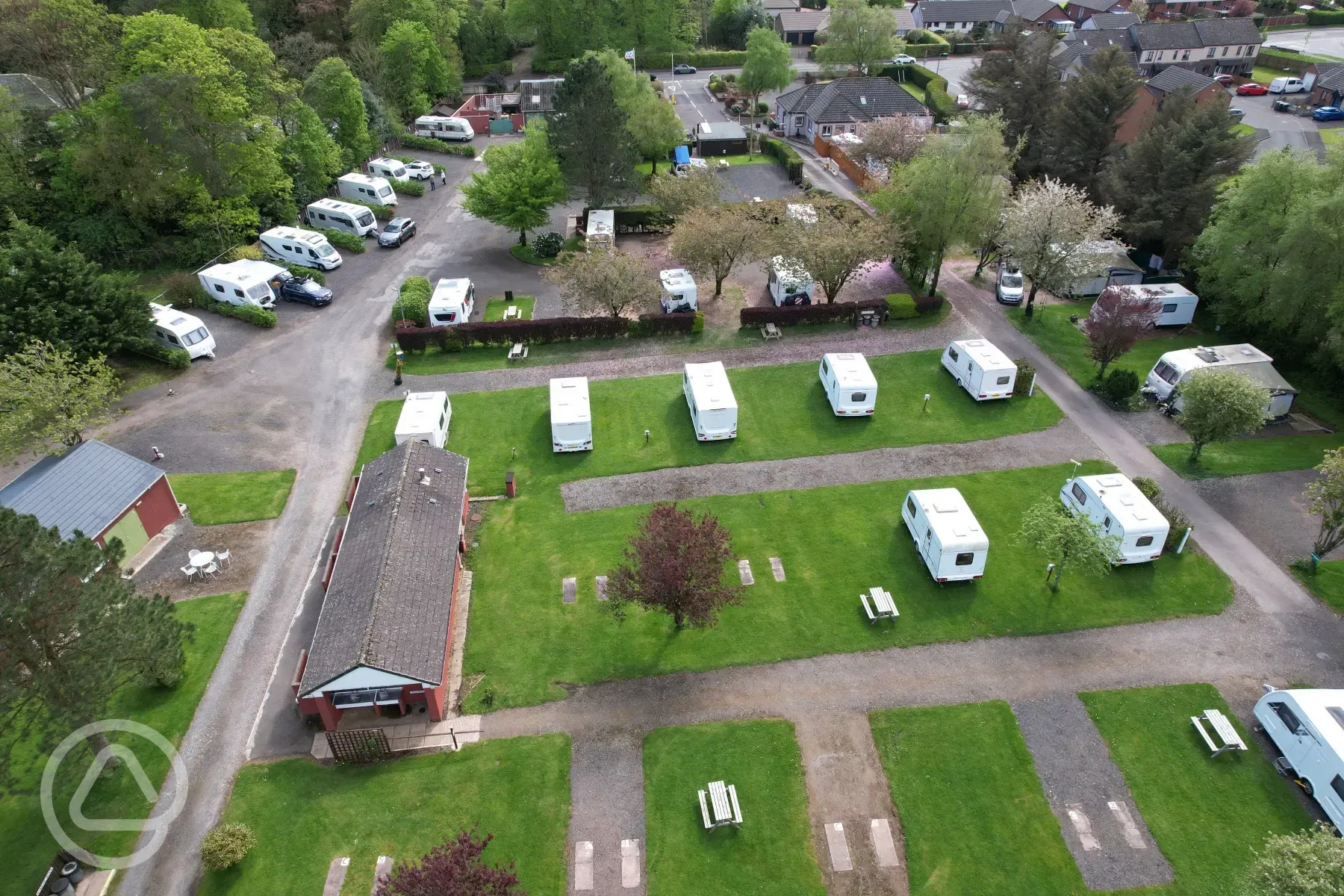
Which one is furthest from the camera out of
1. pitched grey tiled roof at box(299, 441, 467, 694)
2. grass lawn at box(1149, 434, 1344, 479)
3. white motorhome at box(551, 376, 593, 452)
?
white motorhome at box(551, 376, 593, 452)

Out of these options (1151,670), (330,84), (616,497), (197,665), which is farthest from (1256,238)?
(330,84)

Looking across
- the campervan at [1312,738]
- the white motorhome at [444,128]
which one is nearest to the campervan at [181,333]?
the white motorhome at [444,128]

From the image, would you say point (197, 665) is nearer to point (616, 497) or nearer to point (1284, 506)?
point (616, 497)

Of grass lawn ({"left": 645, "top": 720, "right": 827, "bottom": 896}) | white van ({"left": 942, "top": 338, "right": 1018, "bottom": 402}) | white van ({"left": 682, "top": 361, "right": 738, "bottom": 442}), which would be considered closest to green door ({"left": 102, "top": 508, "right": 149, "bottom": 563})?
grass lawn ({"left": 645, "top": 720, "right": 827, "bottom": 896})

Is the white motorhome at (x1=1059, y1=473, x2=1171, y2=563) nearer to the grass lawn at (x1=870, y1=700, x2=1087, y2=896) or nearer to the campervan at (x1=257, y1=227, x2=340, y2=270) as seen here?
the grass lawn at (x1=870, y1=700, x2=1087, y2=896)

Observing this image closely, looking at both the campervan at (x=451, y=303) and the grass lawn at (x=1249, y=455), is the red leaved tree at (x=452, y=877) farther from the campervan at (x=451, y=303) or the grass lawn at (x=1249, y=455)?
the grass lawn at (x=1249, y=455)

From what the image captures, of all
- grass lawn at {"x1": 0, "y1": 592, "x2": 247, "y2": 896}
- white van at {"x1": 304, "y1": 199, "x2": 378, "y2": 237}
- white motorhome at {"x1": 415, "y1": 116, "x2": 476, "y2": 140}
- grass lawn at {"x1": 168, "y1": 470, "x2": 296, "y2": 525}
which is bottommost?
grass lawn at {"x1": 0, "y1": 592, "x2": 247, "y2": 896}
